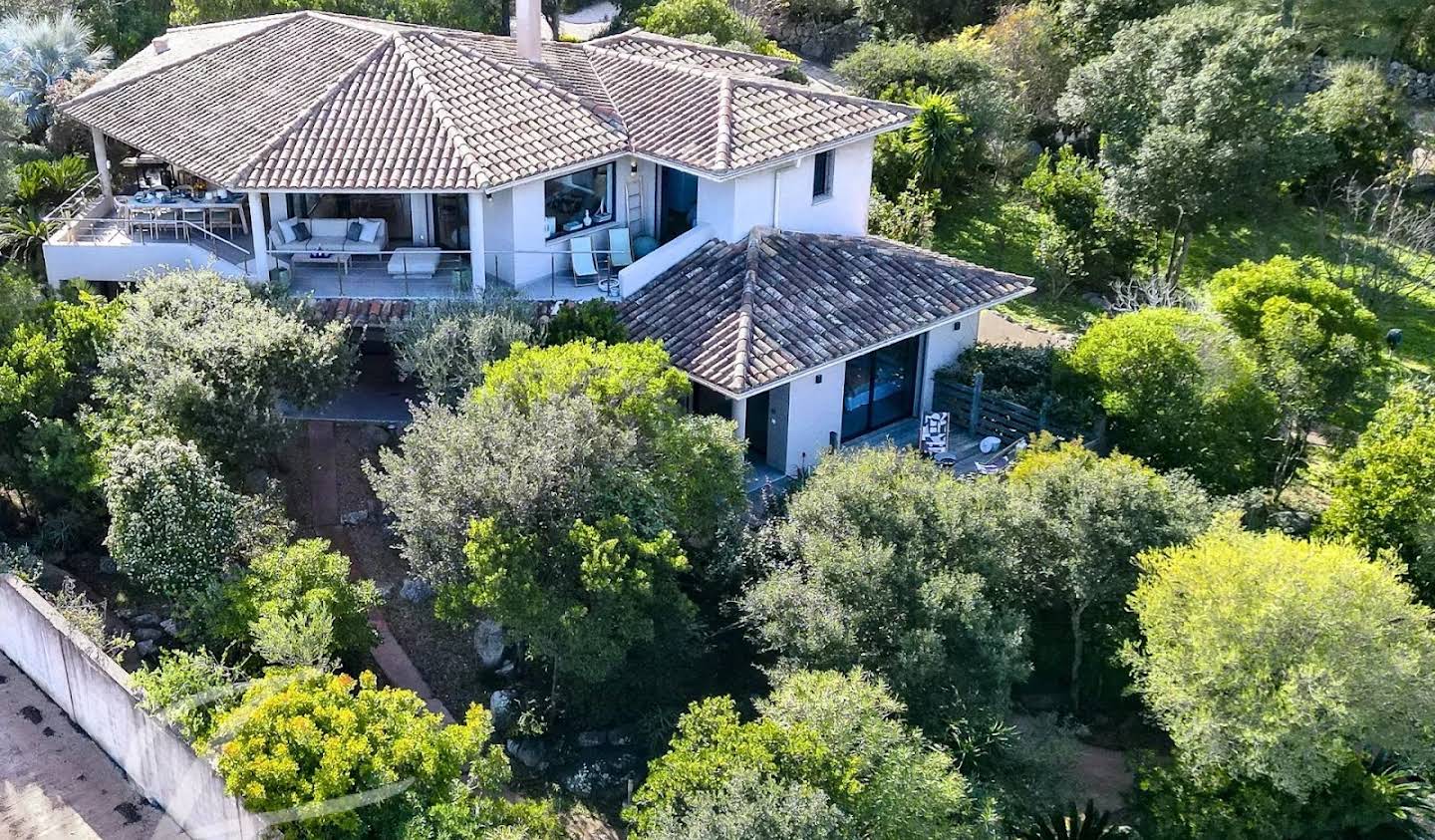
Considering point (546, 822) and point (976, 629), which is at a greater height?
point (976, 629)

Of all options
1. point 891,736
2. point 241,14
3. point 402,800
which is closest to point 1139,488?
point 891,736

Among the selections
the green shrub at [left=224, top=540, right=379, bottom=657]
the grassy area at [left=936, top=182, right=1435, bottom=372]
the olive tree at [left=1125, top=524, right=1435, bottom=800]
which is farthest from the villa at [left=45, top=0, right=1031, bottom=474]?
the olive tree at [left=1125, top=524, right=1435, bottom=800]

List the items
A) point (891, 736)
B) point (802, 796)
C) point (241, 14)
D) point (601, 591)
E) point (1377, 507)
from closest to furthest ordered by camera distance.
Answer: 1. point (802, 796)
2. point (891, 736)
3. point (601, 591)
4. point (1377, 507)
5. point (241, 14)

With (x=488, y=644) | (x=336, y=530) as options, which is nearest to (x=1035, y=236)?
(x=488, y=644)

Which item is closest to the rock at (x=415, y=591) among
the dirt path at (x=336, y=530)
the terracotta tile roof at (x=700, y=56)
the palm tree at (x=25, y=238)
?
the dirt path at (x=336, y=530)

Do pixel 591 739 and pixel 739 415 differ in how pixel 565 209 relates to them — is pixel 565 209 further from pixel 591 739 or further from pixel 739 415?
pixel 591 739

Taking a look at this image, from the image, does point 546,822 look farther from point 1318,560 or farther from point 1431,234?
point 1431,234
